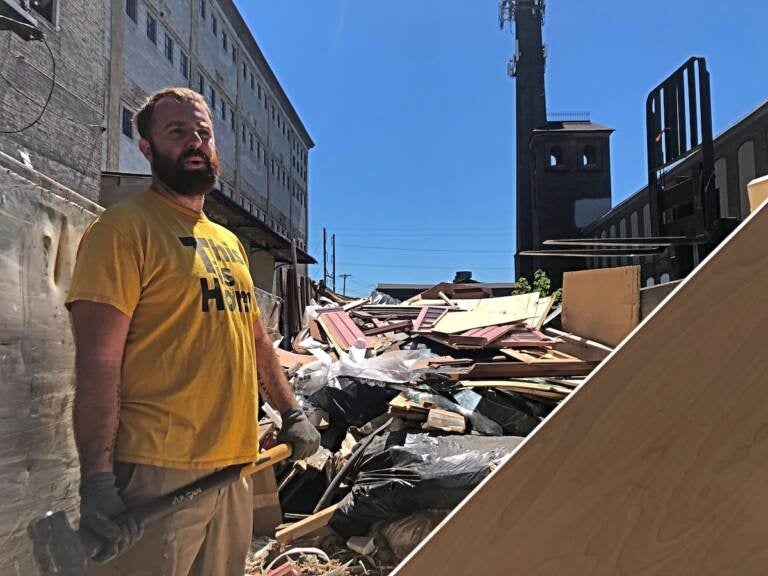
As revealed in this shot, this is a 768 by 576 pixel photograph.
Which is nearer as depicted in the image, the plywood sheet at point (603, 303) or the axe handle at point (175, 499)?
the axe handle at point (175, 499)

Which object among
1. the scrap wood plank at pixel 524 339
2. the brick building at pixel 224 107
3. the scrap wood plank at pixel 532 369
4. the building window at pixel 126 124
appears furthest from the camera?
the building window at pixel 126 124

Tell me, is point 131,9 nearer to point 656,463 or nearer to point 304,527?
point 304,527

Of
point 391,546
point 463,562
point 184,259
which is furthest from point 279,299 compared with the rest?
point 463,562

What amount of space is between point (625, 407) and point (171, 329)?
1.25 m

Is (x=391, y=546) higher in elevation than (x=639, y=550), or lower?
lower

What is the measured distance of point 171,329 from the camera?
158cm

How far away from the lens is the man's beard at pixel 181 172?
180 cm

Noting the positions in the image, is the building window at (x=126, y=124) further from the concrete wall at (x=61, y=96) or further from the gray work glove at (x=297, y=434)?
the gray work glove at (x=297, y=434)

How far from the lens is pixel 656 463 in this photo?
802mm

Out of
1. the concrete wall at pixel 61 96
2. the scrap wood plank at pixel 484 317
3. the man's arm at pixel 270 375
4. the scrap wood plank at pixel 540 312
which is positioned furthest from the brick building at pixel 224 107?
the man's arm at pixel 270 375

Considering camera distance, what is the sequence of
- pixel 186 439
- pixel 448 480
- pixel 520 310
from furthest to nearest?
pixel 520 310 → pixel 448 480 → pixel 186 439

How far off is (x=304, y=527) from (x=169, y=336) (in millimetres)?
2452

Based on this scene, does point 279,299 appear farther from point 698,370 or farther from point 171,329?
point 698,370

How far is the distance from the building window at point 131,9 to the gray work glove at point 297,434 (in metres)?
22.6
